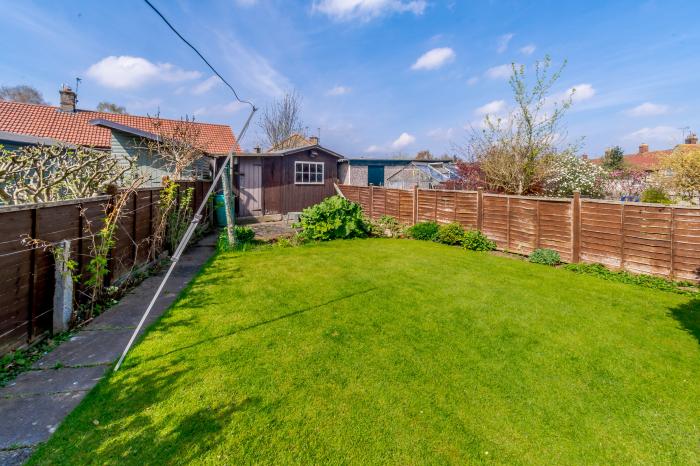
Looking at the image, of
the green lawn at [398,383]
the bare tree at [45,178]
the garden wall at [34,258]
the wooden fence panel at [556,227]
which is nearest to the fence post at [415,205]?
the wooden fence panel at [556,227]

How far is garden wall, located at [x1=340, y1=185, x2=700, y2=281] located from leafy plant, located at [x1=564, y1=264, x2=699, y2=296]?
0.46ft

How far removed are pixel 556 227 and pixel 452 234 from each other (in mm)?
2852

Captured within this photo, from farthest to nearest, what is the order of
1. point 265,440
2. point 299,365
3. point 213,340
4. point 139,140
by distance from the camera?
point 139,140, point 213,340, point 299,365, point 265,440

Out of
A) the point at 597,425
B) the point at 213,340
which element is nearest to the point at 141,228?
the point at 213,340

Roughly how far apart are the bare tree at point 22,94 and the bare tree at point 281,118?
62.9ft

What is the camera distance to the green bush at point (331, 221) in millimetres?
10578

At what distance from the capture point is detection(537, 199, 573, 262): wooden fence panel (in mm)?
7918

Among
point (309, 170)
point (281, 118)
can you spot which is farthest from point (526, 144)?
point (281, 118)

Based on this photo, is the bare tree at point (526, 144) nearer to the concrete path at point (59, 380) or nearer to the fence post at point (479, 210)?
the fence post at point (479, 210)

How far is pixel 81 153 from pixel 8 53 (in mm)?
1712

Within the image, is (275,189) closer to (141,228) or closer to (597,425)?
(141,228)

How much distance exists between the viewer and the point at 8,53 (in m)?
5.26

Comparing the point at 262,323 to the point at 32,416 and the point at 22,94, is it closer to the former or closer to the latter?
the point at 32,416

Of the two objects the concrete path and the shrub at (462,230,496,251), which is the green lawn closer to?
the concrete path
